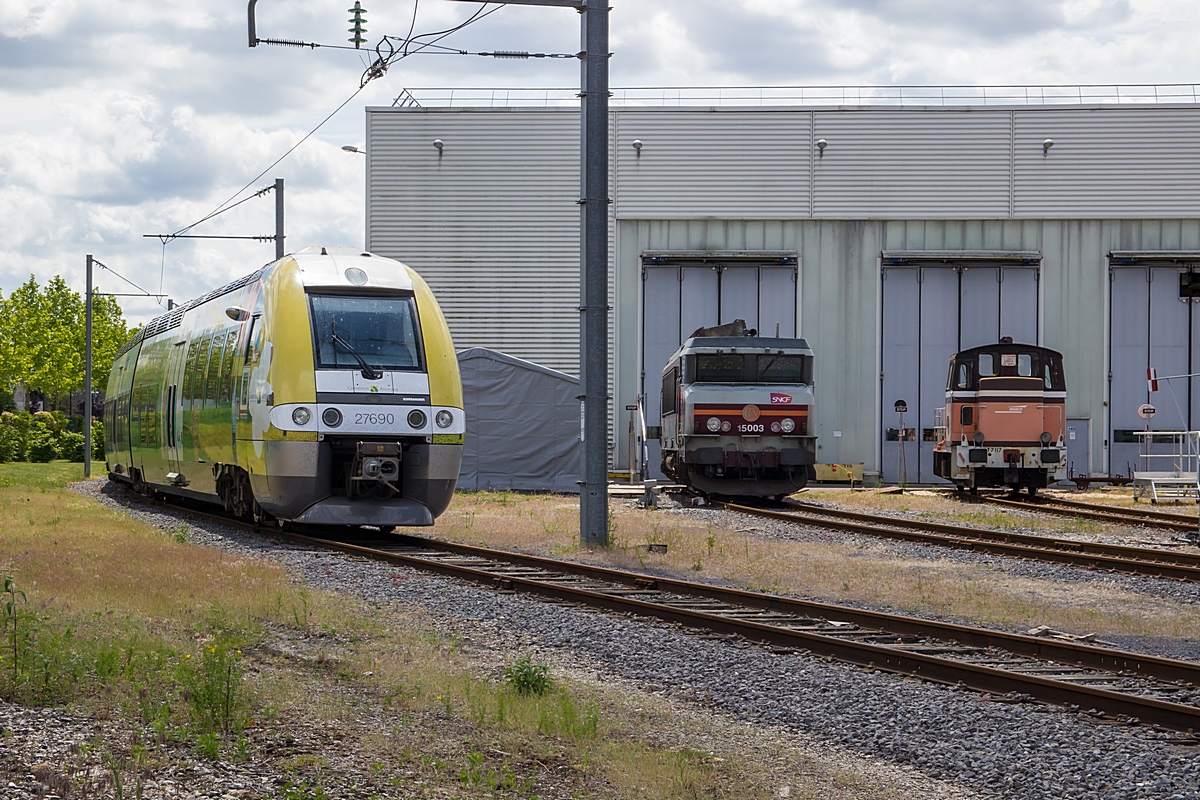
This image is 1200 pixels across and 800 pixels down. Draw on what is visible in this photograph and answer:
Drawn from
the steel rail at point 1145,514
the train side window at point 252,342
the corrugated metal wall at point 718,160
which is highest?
the corrugated metal wall at point 718,160

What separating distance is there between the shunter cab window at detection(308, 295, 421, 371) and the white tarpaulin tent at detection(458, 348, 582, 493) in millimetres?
13547

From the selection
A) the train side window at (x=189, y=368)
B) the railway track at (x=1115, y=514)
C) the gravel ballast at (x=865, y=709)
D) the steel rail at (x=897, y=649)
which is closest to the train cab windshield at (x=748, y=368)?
the railway track at (x=1115, y=514)

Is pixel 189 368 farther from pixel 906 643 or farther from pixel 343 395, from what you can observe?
pixel 906 643

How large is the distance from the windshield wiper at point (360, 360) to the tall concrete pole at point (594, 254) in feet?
9.14

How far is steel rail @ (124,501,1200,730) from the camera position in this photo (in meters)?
6.64

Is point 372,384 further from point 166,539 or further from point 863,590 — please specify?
point 863,590

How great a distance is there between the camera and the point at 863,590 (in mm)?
11438

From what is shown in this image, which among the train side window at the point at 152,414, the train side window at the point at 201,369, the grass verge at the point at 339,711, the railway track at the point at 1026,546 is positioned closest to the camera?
the grass verge at the point at 339,711

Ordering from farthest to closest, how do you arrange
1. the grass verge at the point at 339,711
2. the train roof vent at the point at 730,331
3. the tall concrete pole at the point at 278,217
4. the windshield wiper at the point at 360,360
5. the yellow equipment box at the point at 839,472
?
1. the yellow equipment box at the point at 839,472
2. the tall concrete pole at the point at 278,217
3. the train roof vent at the point at 730,331
4. the windshield wiper at the point at 360,360
5. the grass verge at the point at 339,711

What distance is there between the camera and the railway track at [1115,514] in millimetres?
18469

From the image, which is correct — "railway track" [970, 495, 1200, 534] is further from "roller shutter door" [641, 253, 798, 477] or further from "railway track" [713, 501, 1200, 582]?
"roller shutter door" [641, 253, 798, 477]

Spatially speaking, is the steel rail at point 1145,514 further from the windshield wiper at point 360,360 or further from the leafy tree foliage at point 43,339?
the leafy tree foliage at point 43,339

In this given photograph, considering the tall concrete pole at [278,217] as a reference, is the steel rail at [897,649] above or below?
below

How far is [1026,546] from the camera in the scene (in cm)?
1561
